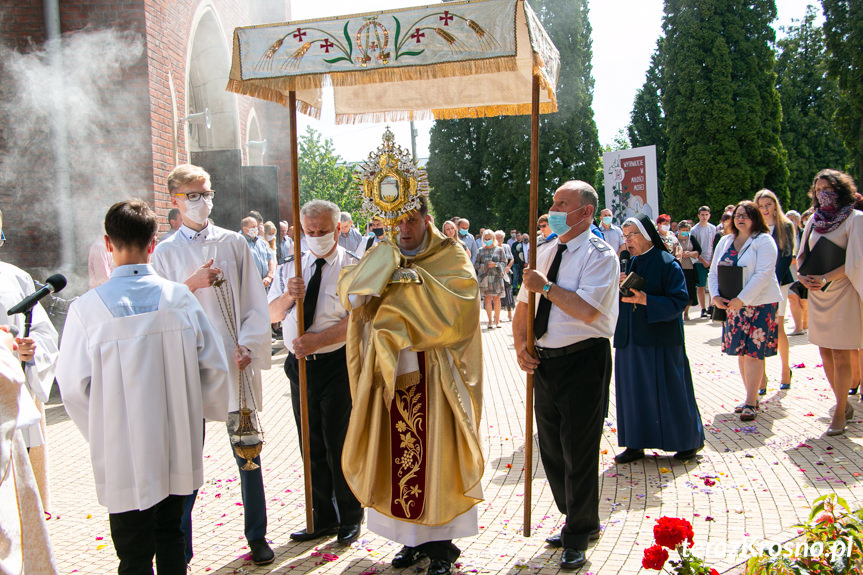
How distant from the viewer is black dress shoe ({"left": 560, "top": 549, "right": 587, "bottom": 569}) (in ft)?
13.8

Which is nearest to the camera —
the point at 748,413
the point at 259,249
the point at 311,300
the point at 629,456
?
the point at 311,300

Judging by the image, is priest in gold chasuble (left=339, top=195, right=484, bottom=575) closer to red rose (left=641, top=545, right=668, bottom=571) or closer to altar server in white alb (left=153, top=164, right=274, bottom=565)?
altar server in white alb (left=153, top=164, right=274, bottom=565)

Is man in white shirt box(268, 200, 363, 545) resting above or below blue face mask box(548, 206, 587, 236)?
below

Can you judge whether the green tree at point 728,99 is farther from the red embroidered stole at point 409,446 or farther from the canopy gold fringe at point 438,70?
the red embroidered stole at point 409,446

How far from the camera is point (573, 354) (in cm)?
441

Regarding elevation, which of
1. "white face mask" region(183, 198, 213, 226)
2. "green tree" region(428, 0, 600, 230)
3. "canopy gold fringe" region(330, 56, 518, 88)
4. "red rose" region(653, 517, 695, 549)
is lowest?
"red rose" region(653, 517, 695, 549)

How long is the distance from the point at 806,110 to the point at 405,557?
4143 centimetres

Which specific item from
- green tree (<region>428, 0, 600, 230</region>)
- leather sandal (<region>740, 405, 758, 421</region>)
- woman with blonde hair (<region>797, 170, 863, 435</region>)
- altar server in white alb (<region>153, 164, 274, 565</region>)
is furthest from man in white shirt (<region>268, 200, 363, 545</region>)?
green tree (<region>428, 0, 600, 230</region>)

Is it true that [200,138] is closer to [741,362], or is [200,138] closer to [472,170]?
[741,362]

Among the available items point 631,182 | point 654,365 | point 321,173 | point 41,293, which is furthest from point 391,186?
point 321,173

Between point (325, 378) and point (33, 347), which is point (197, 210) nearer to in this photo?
point (33, 347)

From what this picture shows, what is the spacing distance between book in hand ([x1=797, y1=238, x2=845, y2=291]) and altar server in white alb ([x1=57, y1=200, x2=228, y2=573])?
568 centimetres

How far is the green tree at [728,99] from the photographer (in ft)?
98.5

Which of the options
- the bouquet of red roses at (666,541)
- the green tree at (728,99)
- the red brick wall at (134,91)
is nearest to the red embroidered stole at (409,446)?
the bouquet of red roses at (666,541)
